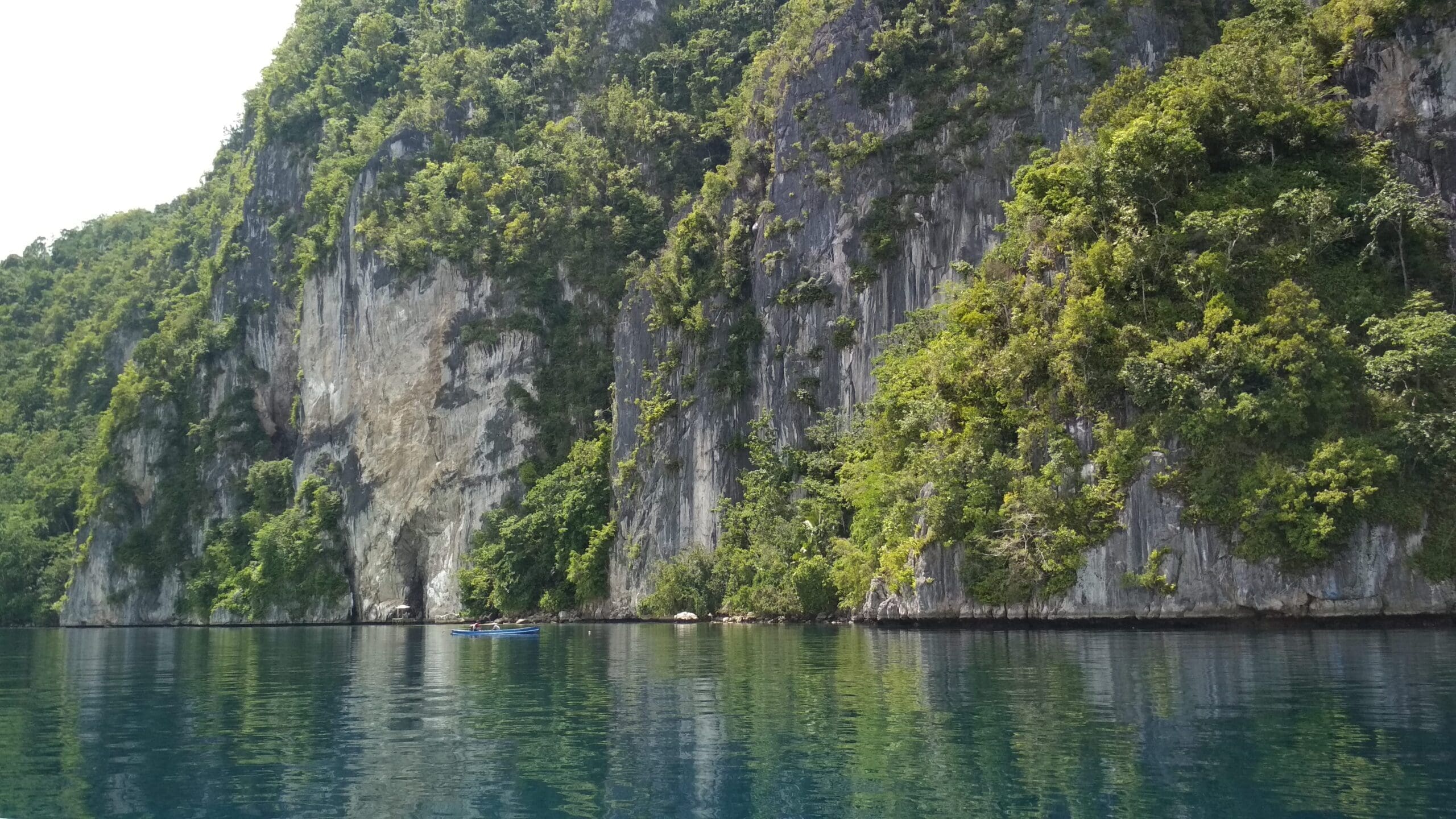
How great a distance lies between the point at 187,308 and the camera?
104875 mm

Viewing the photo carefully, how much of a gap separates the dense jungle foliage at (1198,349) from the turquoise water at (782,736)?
833 cm

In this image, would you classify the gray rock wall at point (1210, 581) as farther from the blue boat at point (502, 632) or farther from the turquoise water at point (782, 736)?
the blue boat at point (502, 632)

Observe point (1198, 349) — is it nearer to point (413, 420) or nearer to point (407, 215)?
point (413, 420)

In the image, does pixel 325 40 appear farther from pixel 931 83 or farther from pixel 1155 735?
pixel 1155 735

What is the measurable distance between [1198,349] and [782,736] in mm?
29925

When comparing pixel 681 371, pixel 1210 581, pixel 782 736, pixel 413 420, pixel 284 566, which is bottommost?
pixel 782 736

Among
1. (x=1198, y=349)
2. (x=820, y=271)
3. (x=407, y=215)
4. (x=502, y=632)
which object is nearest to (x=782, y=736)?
(x=1198, y=349)

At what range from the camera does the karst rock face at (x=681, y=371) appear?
43.6 meters

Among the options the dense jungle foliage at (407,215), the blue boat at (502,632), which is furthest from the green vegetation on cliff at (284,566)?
the blue boat at (502,632)

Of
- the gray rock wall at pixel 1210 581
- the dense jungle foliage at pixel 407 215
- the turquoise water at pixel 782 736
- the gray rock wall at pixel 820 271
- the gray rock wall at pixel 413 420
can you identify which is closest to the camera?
the turquoise water at pixel 782 736

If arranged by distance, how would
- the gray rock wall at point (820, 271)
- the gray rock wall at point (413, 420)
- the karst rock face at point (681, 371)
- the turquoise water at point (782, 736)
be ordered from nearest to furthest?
the turquoise water at point (782, 736) → the karst rock face at point (681, 371) → the gray rock wall at point (820, 271) → the gray rock wall at point (413, 420)

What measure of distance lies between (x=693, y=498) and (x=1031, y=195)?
26844 mm

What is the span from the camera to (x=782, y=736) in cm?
1850

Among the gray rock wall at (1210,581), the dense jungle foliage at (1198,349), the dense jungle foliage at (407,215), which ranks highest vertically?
the dense jungle foliage at (407,215)
